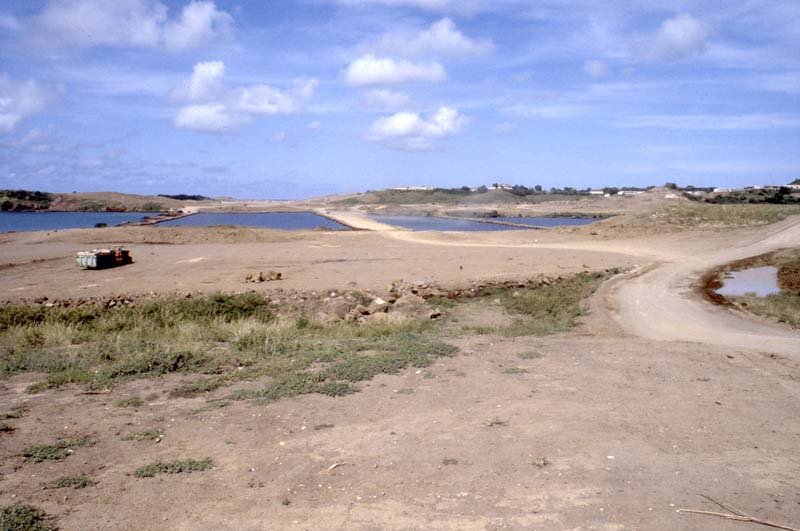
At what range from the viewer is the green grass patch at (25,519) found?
4532 millimetres

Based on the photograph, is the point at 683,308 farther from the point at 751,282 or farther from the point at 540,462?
the point at 540,462

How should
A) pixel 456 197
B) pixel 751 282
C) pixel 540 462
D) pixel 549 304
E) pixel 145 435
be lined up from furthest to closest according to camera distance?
pixel 456 197 < pixel 751 282 < pixel 549 304 < pixel 145 435 < pixel 540 462

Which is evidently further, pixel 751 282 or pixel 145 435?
pixel 751 282

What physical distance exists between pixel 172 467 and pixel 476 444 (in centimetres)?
282

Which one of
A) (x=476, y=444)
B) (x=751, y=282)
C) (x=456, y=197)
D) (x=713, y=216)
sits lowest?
(x=751, y=282)

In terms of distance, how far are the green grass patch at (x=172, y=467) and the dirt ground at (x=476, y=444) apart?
8 centimetres

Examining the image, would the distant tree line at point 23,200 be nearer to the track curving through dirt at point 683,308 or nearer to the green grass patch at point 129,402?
the track curving through dirt at point 683,308

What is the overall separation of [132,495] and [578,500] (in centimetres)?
359

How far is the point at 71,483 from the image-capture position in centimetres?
530

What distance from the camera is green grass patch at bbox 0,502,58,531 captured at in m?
4.53

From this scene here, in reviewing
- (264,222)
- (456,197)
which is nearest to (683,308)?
(264,222)

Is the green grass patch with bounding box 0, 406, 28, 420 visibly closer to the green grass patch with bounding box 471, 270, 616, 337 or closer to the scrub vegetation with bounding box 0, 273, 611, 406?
the scrub vegetation with bounding box 0, 273, 611, 406

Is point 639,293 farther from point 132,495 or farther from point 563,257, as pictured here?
point 132,495

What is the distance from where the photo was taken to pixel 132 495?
5.16m
